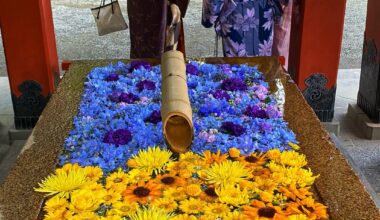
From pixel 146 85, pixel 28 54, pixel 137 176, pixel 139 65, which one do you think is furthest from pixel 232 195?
pixel 28 54

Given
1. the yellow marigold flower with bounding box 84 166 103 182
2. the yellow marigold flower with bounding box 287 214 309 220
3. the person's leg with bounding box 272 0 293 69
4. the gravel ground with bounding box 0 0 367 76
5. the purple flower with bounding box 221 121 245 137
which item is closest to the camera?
the yellow marigold flower with bounding box 287 214 309 220

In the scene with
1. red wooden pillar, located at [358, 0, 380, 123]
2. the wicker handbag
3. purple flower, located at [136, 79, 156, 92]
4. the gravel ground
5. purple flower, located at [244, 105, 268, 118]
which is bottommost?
the gravel ground

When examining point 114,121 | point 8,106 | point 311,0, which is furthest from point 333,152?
point 8,106

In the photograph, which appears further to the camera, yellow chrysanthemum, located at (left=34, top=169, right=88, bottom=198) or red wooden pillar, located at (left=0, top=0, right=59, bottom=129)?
red wooden pillar, located at (left=0, top=0, right=59, bottom=129)

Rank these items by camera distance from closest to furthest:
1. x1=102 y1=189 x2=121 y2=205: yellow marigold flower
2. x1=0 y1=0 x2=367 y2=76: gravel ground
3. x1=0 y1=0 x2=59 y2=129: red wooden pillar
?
x1=102 y1=189 x2=121 y2=205: yellow marigold flower < x1=0 y1=0 x2=59 y2=129: red wooden pillar < x1=0 y1=0 x2=367 y2=76: gravel ground

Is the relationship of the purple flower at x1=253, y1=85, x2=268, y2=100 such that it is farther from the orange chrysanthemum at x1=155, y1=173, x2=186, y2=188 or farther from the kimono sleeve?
the kimono sleeve

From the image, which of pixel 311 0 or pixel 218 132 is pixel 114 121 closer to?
pixel 218 132

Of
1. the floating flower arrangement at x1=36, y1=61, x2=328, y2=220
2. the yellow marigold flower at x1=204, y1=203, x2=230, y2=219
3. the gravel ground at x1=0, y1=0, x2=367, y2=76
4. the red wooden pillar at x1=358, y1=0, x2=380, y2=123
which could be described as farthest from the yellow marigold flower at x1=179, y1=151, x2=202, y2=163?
the gravel ground at x1=0, y1=0, x2=367, y2=76

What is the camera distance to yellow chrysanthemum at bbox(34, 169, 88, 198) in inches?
58.6

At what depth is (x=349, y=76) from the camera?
185 inches

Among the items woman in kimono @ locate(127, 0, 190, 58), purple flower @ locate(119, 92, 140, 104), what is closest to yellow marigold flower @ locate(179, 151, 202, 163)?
purple flower @ locate(119, 92, 140, 104)

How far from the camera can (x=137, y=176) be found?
1552mm

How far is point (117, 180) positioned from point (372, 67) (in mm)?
2480

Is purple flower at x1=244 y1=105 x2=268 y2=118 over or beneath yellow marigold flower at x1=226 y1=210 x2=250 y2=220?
over
